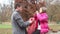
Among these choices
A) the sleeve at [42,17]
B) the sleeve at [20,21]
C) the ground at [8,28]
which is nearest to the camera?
the sleeve at [20,21]

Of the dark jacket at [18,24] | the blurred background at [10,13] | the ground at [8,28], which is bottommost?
the ground at [8,28]

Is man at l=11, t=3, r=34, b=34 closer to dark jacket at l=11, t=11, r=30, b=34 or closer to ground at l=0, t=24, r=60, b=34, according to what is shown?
dark jacket at l=11, t=11, r=30, b=34

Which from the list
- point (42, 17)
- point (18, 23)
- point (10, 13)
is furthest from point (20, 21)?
point (10, 13)

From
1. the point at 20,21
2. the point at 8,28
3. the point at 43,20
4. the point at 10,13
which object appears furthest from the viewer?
the point at 10,13

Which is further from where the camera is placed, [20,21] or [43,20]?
[43,20]

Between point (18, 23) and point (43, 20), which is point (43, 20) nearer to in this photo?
point (43, 20)

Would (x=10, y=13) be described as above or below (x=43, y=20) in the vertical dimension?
below

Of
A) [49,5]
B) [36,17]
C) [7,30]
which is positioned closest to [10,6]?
[7,30]

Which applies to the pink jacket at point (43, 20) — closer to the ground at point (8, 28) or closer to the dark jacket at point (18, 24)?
the dark jacket at point (18, 24)

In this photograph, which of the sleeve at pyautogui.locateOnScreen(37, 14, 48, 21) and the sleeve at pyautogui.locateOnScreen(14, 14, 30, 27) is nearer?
the sleeve at pyautogui.locateOnScreen(14, 14, 30, 27)

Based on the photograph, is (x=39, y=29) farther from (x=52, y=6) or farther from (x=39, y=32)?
(x=52, y=6)

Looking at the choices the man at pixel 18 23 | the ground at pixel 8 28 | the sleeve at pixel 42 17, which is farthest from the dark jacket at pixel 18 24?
the ground at pixel 8 28

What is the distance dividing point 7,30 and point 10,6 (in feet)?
2.78

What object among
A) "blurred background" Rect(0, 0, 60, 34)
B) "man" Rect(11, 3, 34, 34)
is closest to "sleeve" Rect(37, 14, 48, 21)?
"man" Rect(11, 3, 34, 34)
